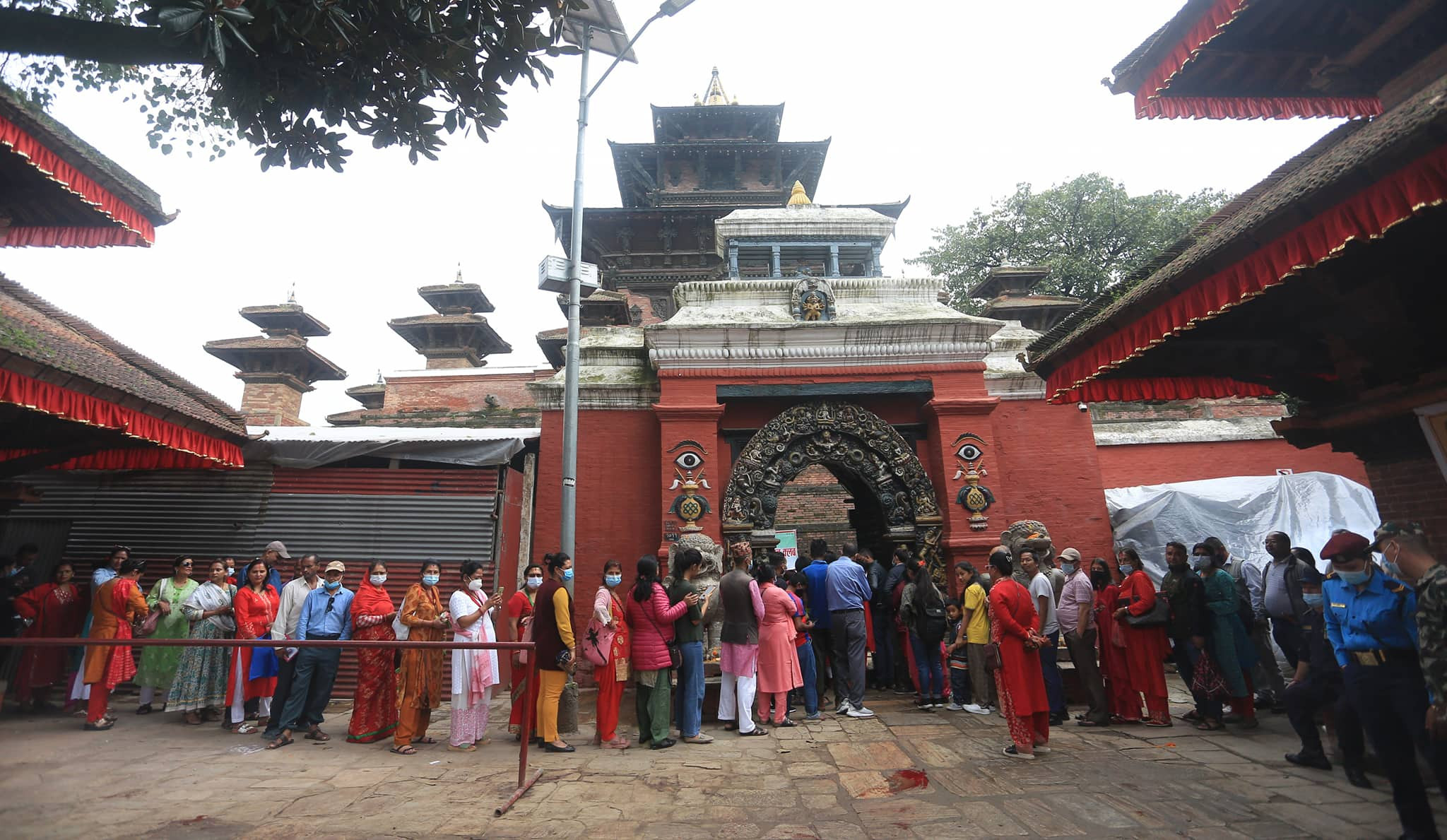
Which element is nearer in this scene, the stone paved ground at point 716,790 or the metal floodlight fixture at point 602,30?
the stone paved ground at point 716,790

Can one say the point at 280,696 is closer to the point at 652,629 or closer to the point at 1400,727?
the point at 652,629

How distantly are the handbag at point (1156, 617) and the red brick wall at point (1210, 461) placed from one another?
6.75 metres

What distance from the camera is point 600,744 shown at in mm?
5621

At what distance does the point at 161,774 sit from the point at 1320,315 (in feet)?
26.9

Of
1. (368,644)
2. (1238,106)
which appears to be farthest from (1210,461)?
(368,644)

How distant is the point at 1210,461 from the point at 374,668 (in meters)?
13.0

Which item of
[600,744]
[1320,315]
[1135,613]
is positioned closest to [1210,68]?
[1320,315]

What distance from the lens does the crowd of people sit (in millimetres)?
5441

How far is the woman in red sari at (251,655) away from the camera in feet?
20.6

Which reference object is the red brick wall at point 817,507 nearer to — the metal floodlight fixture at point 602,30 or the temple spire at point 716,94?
the metal floodlight fixture at point 602,30

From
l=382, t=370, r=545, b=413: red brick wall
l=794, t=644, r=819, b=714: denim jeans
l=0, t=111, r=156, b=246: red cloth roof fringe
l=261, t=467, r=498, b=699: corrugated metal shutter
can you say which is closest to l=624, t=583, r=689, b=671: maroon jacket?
l=794, t=644, r=819, b=714: denim jeans

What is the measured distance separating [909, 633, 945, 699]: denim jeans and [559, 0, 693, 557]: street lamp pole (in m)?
3.52

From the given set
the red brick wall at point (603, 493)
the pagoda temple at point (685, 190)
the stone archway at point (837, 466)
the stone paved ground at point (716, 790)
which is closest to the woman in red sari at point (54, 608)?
the stone paved ground at point (716, 790)

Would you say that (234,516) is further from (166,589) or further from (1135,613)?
(1135,613)
